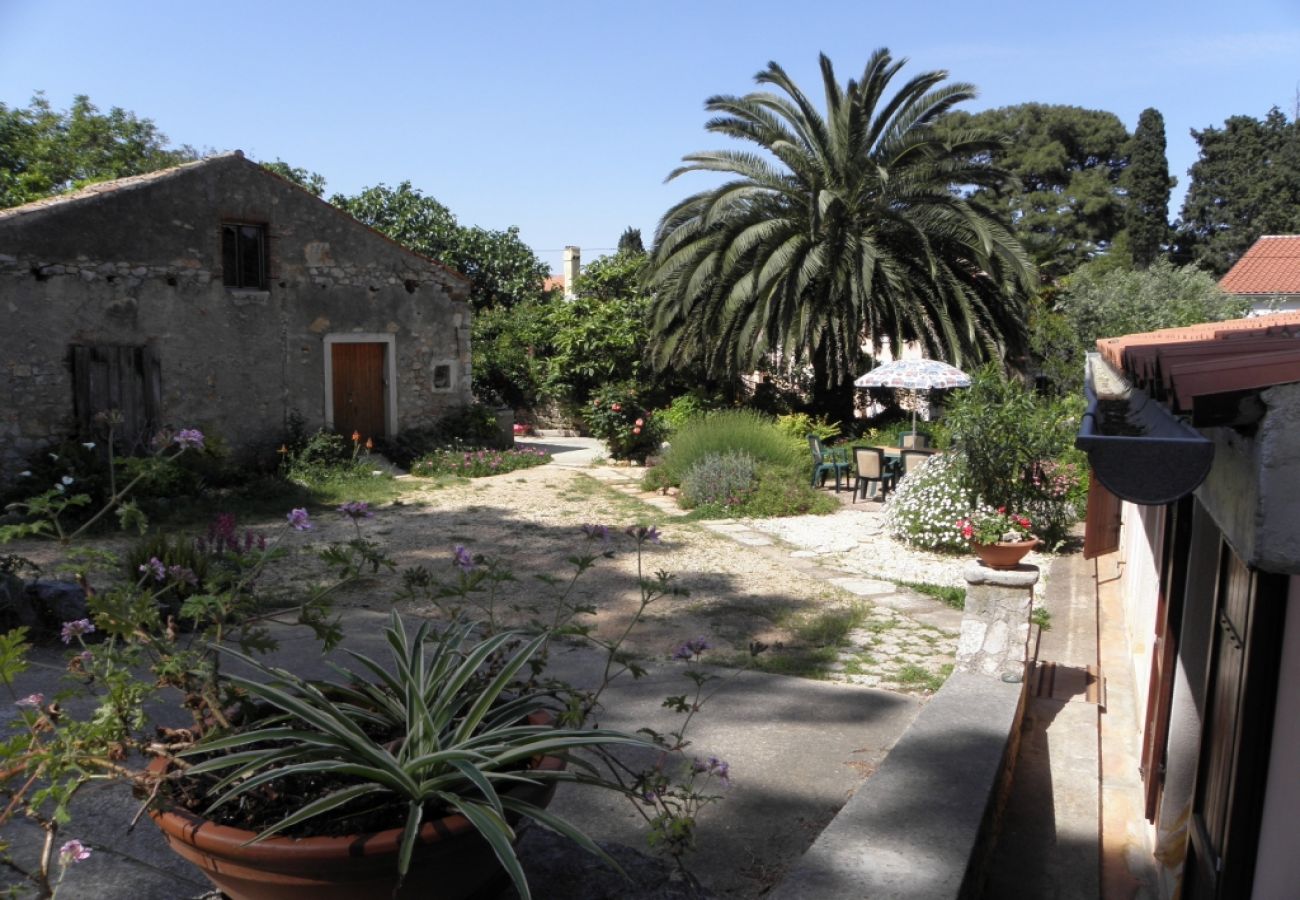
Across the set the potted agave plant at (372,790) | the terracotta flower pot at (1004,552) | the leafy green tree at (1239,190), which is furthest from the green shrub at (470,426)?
the leafy green tree at (1239,190)

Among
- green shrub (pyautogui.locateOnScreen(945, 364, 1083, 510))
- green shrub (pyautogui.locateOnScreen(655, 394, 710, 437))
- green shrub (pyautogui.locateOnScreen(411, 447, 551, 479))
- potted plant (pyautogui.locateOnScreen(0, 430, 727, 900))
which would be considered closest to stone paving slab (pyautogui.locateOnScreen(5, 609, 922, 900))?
potted plant (pyautogui.locateOnScreen(0, 430, 727, 900))

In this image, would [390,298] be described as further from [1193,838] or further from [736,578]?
[1193,838]

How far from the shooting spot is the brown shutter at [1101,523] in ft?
28.8

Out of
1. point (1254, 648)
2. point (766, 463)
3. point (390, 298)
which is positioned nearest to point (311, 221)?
point (390, 298)

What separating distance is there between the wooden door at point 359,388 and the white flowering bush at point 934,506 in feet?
29.4

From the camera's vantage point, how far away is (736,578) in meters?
9.05

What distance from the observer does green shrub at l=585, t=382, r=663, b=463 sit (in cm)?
1698

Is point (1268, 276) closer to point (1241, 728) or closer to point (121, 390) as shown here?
point (121, 390)

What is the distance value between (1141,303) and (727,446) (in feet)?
33.9

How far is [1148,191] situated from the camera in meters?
41.0

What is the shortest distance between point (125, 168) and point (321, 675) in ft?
83.8

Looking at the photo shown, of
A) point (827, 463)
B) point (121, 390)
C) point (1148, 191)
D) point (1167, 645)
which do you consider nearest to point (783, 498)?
point (827, 463)

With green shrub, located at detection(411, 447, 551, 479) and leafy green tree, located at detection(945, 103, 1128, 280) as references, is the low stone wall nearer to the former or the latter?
green shrub, located at detection(411, 447, 551, 479)

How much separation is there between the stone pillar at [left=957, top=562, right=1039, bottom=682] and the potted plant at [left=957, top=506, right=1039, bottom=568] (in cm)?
270
